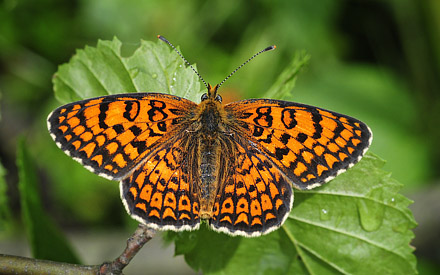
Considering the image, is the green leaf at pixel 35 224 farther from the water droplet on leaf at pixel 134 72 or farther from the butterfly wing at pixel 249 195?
the butterfly wing at pixel 249 195

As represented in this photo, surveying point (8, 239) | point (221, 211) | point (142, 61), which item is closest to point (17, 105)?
point (8, 239)

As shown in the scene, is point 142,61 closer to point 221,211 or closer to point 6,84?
point 221,211

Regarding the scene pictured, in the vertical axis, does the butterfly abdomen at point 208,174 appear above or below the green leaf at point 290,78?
below

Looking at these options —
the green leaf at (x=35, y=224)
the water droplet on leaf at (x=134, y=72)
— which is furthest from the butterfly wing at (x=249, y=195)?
the green leaf at (x=35, y=224)

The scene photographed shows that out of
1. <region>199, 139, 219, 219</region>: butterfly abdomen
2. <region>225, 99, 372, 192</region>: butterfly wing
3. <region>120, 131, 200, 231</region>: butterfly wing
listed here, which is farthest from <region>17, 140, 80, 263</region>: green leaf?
<region>225, 99, 372, 192</region>: butterfly wing

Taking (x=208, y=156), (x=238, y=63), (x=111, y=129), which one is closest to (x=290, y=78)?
(x=208, y=156)
